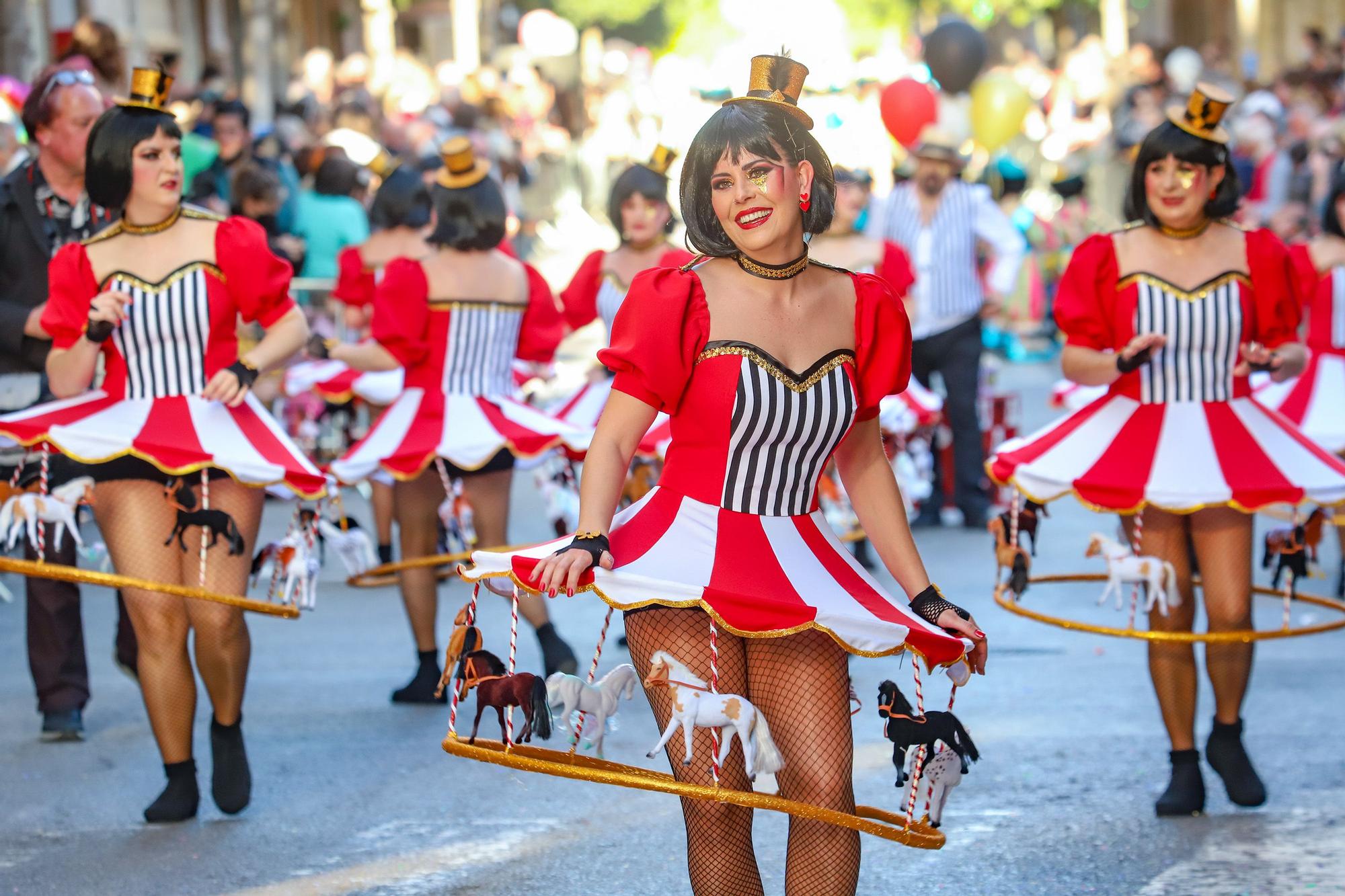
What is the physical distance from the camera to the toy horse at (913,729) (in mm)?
4016

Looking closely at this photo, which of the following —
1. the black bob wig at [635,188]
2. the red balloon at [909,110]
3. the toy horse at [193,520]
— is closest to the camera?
the toy horse at [193,520]

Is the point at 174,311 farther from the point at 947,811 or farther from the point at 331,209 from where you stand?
the point at 331,209

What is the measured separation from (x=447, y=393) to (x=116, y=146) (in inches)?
79.4

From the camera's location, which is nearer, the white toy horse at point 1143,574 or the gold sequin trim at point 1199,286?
the white toy horse at point 1143,574

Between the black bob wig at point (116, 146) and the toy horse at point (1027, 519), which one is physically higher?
the black bob wig at point (116, 146)

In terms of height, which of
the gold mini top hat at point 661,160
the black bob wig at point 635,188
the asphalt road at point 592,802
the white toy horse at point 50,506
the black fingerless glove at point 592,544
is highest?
the gold mini top hat at point 661,160


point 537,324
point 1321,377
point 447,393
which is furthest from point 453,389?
point 1321,377

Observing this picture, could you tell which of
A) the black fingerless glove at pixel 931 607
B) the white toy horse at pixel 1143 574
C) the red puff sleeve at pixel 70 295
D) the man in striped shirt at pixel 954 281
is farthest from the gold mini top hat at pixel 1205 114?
the man in striped shirt at pixel 954 281

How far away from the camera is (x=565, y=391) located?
54.9ft

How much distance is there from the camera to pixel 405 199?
369 inches

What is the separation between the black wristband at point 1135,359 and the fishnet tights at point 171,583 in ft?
8.62

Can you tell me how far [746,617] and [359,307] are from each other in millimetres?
6577

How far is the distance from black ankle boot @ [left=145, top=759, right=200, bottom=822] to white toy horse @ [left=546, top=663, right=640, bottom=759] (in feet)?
7.07

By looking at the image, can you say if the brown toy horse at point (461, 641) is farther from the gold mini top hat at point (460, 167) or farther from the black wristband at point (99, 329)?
the gold mini top hat at point (460, 167)
